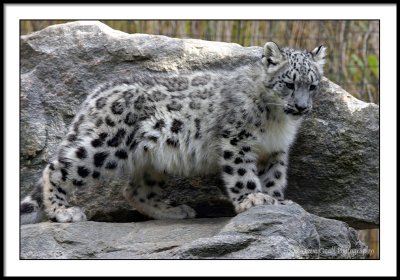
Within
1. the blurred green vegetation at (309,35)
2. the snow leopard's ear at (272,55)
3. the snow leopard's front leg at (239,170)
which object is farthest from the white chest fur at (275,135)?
the blurred green vegetation at (309,35)

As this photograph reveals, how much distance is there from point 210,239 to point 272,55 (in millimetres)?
1737

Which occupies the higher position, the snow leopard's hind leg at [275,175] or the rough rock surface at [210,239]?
the snow leopard's hind leg at [275,175]

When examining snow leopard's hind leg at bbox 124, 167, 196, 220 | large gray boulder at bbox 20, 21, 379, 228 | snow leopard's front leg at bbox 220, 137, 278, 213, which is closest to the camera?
snow leopard's front leg at bbox 220, 137, 278, 213

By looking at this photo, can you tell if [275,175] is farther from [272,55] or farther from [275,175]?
[272,55]

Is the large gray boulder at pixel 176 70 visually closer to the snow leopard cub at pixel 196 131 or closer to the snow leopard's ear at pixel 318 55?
the snow leopard cub at pixel 196 131

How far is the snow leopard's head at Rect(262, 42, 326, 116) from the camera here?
22.1 ft

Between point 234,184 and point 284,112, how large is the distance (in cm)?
69

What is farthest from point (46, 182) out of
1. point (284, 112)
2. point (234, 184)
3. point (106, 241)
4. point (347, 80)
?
point (347, 80)

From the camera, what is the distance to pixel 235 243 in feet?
19.8

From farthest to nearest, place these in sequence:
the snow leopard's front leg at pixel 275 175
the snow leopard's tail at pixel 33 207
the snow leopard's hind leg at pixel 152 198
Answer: the snow leopard's hind leg at pixel 152 198
the snow leopard's front leg at pixel 275 175
the snow leopard's tail at pixel 33 207

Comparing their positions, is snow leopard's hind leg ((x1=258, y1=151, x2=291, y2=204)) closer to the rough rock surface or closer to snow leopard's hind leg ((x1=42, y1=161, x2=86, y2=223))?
the rough rock surface

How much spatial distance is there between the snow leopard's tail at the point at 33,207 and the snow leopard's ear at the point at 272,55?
2.08m

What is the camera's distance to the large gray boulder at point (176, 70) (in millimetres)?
7566

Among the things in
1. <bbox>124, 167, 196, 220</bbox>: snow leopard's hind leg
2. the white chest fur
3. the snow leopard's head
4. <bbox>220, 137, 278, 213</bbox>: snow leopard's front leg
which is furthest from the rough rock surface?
the snow leopard's head
